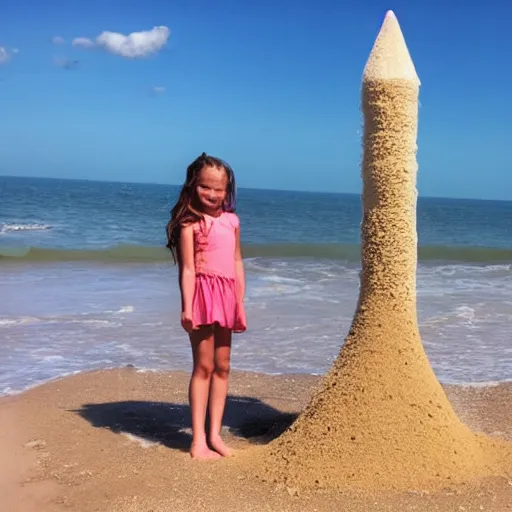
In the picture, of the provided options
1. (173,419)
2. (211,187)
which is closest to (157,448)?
(173,419)

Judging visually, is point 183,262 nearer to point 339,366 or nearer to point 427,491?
point 339,366

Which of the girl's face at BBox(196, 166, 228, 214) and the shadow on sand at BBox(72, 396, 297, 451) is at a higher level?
the girl's face at BBox(196, 166, 228, 214)

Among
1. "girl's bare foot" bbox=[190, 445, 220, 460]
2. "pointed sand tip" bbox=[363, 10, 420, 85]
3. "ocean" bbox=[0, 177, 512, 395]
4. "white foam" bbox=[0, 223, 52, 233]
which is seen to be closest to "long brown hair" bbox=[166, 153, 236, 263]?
"pointed sand tip" bbox=[363, 10, 420, 85]

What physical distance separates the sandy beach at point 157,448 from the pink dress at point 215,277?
779 mm

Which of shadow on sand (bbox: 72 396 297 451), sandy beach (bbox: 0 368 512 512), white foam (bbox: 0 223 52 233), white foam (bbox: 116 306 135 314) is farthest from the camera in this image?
white foam (bbox: 0 223 52 233)

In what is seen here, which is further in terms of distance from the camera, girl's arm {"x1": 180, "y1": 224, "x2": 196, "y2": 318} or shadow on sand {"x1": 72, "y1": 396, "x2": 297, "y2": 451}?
shadow on sand {"x1": 72, "y1": 396, "x2": 297, "y2": 451}

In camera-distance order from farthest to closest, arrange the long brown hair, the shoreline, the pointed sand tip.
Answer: the shoreline, the long brown hair, the pointed sand tip

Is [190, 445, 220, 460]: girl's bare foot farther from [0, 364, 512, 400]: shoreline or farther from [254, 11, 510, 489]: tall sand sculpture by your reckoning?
[0, 364, 512, 400]: shoreline

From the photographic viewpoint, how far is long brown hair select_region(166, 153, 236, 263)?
412 centimetres

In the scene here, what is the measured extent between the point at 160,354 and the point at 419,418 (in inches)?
167

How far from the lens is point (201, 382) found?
4.27 m

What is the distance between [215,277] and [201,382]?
0.64m

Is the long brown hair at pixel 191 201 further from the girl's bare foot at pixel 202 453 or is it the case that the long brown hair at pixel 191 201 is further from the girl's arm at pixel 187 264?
the girl's bare foot at pixel 202 453

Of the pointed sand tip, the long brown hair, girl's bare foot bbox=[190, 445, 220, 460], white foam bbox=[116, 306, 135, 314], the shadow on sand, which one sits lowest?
white foam bbox=[116, 306, 135, 314]
